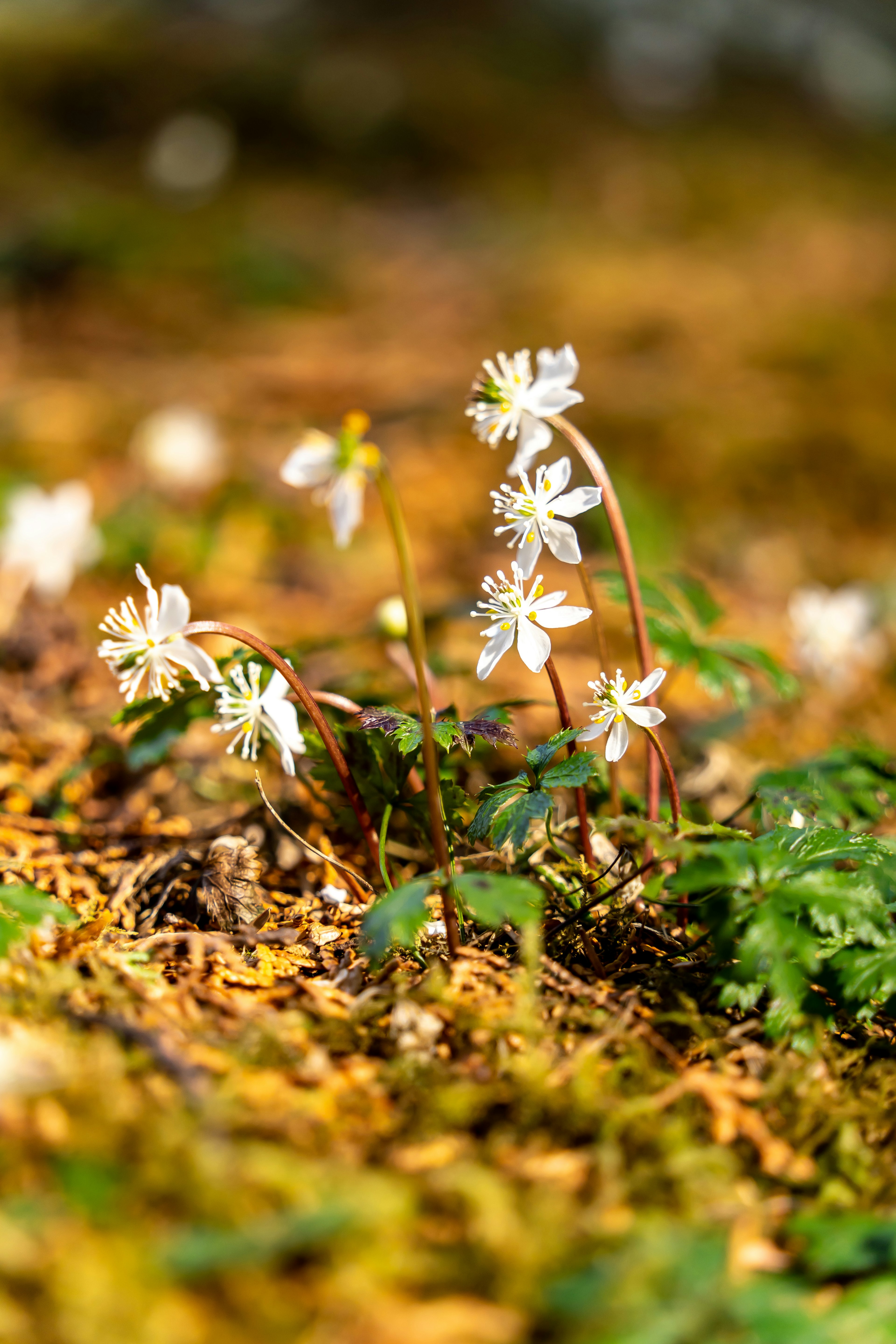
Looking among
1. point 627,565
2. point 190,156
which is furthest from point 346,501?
point 190,156

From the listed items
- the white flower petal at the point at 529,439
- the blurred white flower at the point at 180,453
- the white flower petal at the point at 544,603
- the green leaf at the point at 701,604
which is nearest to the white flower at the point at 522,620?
the white flower petal at the point at 544,603

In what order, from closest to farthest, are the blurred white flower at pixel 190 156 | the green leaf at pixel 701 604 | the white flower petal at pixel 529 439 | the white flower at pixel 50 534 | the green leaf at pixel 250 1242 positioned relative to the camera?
the green leaf at pixel 250 1242, the white flower petal at pixel 529 439, the green leaf at pixel 701 604, the white flower at pixel 50 534, the blurred white flower at pixel 190 156

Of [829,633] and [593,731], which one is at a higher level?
[593,731]

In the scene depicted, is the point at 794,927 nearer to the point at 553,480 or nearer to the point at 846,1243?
the point at 846,1243

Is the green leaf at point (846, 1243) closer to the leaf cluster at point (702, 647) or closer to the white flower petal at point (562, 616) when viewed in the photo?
the white flower petal at point (562, 616)

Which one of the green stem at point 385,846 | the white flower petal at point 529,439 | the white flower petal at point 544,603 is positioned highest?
the white flower petal at point 529,439

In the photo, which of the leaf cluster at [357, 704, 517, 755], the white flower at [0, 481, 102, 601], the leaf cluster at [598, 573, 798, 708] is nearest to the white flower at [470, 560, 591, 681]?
the leaf cluster at [357, 704, 517, 755]

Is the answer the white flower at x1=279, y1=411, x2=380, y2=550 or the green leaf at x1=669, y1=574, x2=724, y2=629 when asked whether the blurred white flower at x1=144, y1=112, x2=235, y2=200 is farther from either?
the white flower at x1=279, y1=411, x2=380, y2=550
